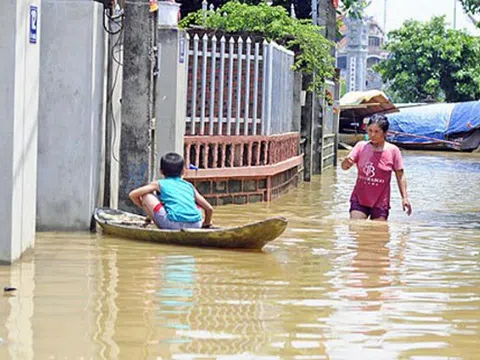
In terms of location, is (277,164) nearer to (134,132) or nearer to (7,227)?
(134,132)

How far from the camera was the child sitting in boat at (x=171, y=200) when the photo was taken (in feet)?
33.8

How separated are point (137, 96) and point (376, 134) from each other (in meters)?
2.43

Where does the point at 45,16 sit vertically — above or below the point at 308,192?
above

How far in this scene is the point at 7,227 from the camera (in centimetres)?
862

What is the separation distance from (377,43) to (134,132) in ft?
350

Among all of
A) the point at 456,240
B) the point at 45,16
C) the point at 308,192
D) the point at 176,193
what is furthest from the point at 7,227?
the point at 308,192

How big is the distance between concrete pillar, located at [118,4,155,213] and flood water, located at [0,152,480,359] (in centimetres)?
133

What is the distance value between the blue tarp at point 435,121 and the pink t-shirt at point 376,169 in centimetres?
2921

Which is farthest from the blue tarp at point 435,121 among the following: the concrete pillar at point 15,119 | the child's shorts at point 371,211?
the concrete pillar at point 15,119

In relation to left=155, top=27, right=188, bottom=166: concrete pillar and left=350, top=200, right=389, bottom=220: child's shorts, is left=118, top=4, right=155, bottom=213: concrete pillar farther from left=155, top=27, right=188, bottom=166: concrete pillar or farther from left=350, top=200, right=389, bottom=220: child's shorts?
left=350, top=200, right=389, bottom=220: child's shorts

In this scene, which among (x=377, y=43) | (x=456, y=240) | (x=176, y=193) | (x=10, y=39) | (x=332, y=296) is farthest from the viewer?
(x=377, y=43)

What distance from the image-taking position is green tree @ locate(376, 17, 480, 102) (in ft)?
176

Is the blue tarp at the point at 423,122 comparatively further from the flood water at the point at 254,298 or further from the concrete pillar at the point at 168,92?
the flood water at the point at 254,298

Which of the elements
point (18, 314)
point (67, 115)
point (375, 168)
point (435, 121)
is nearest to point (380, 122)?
point (375, 168)
